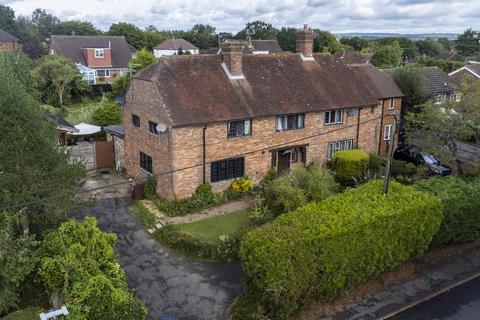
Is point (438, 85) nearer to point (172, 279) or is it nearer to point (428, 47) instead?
point (172, 279)

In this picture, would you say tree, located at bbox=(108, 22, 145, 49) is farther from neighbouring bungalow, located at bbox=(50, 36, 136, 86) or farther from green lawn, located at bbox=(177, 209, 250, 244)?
green lawn, located at bbox=(177, 209, 250, 244)

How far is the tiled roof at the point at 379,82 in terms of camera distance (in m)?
32.1

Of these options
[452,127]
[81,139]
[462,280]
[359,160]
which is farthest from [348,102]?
[81,139]

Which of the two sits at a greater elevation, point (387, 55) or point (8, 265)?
point (387, 55)

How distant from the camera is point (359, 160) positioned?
88.5ft

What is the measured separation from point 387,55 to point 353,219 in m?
58.8

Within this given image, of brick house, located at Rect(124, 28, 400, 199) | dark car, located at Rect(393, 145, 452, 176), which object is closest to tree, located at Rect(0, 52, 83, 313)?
brick house, located at Rect(124, 28, 400, 199)

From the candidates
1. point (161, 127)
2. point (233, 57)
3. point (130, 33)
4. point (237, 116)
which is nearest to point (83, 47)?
point (130, 33)

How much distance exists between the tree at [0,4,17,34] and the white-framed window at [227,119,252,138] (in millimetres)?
119648

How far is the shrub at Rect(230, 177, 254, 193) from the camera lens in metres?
24.9

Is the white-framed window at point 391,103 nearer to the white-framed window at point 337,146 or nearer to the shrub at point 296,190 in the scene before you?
the white-framed window at point 337,146

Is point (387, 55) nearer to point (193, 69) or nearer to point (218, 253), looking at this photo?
point (193, 69)

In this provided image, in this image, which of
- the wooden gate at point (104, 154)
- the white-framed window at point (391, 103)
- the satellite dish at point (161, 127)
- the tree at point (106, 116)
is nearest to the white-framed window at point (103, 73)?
the tree at point (106, 116)

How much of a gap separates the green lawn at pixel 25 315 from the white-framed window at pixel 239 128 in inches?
525
